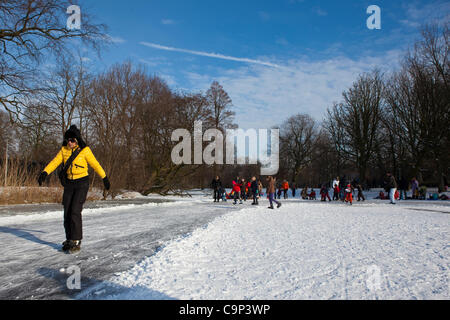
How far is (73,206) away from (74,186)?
341mm

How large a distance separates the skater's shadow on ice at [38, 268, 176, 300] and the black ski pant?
52.6 inches

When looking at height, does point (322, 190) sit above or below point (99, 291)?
above

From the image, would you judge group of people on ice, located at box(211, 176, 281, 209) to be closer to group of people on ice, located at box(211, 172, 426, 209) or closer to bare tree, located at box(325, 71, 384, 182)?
group of people on ice, located at box(211, 172, 426, 209)

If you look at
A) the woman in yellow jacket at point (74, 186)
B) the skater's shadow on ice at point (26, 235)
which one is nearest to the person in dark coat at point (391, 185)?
the woman in yellow jacket at point (74, 186)

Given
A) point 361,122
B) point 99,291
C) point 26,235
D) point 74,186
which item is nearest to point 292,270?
point 99,291

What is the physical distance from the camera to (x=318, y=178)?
6025 centimetres

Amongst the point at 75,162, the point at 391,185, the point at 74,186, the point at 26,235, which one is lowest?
the point at 26,235

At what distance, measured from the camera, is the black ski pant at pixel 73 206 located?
490 centimetres

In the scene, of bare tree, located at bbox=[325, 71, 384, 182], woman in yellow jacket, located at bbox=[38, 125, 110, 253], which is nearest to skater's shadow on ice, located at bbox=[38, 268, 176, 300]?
woman in yellow jacket, located at bbox=[38, 125, 110, 253]

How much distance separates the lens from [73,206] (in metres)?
4.91

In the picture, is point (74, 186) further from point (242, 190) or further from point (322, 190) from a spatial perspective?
point (322, 190)

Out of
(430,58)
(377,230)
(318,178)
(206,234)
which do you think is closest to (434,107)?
(430,58)

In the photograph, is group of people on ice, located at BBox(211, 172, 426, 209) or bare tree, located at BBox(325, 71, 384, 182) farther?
bare tree, located at BBox(325, 71, 384, 182)

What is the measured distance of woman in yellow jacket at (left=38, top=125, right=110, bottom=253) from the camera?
4.90 metres
